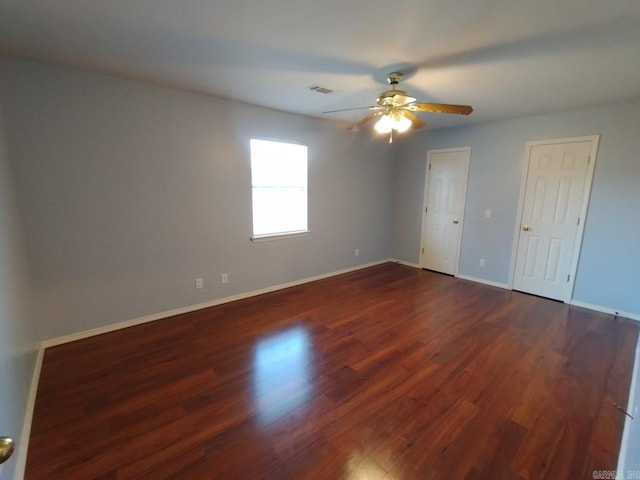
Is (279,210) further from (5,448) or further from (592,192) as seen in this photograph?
(592,192)

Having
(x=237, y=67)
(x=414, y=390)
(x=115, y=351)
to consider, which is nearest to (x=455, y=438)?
(x=414, y=390)

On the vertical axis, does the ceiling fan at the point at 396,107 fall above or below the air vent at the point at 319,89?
below

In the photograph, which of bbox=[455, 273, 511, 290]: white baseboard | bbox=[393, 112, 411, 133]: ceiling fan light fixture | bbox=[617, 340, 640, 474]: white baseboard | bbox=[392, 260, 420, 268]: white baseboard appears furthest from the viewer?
bbox=[392, 260, 420, 268]: white baseboard

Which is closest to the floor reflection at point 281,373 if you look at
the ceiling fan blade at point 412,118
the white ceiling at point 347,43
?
the ceiling fan blade at point 412,118

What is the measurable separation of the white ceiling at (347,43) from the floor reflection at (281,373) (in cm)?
247

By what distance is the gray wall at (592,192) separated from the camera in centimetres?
332

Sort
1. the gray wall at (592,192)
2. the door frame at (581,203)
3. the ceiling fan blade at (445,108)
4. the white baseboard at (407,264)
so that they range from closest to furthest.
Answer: the ceiling fan blade at (445,108)
the gray wall at (592,192)
the door frame at (581,203)
the white baseboard at (407,264)

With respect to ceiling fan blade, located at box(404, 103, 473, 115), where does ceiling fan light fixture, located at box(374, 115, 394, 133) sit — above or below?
below

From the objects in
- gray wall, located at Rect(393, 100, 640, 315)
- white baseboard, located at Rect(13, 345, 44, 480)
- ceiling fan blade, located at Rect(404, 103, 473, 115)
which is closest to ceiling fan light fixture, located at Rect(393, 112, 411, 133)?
ceiling fan blade, located at Rect(404, 103, 473, 115)

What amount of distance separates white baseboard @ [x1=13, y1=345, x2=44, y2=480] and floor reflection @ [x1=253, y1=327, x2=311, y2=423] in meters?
1.19

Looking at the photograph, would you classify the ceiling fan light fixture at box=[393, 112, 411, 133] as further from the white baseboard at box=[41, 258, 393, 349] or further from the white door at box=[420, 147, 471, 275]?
the white baseboard at box=[41, 258, 393, 349]

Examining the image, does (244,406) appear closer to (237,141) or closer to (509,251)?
(237,141)

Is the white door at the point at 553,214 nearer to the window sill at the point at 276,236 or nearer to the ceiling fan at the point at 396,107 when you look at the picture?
the ceiling fan at the point at 396,107

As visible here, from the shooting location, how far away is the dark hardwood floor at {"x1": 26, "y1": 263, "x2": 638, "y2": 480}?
155 cm
